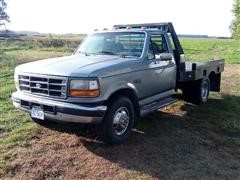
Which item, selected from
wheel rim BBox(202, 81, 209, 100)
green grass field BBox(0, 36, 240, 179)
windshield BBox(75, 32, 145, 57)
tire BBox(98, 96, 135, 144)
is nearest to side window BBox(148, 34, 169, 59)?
windshield BBox(75, 32, 145, 57)

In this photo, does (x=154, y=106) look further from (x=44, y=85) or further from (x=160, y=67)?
(x=44, y=85)

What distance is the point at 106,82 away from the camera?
5539 millimetres

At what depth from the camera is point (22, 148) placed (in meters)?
5.85

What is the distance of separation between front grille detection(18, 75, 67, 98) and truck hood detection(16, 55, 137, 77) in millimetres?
92

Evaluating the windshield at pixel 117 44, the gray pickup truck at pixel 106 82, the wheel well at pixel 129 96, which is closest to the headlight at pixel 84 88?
the gray pickup truck at pixel 106 82

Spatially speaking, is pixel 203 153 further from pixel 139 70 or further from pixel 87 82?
pixel 87 82

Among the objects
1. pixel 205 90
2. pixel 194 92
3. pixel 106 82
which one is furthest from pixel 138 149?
pixel 205 90

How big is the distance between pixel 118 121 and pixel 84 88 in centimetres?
91

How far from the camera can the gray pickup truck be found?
212 inches

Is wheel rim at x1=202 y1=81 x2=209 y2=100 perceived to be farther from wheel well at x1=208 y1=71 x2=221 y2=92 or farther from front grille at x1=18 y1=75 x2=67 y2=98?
front grille at x1=18 y1=75 x2=67 y2=98

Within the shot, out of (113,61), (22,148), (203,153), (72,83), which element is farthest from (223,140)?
(22,148)

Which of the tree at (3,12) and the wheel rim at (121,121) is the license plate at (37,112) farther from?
the tree at (3,12)

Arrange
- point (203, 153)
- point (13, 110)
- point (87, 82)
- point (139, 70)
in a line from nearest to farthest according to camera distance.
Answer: point (87, 82)
point (203, 153)
point (139, 70)
point (13, 110)

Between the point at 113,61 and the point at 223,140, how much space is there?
238 centimetres
